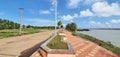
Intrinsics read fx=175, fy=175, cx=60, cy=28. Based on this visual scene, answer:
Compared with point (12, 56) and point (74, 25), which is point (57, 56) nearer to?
point (12, 56)

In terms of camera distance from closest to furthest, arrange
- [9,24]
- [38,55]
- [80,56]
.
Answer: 1. [38,55]
2. [80,56]
3. [9,24]

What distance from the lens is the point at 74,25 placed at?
84.9m

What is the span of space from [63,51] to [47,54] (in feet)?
2.72

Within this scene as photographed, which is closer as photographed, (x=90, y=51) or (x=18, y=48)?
(x=90, y=51)

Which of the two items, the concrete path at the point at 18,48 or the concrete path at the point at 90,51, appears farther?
the concrete path at the point at 18,48

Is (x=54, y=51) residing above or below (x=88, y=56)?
above

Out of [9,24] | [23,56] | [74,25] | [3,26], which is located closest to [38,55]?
[23,56]

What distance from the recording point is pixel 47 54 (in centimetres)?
892

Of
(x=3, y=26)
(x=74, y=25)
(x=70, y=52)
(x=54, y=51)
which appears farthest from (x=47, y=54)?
(x=3, y=26)

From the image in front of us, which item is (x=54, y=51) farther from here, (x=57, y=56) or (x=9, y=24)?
(x=9, y=24)

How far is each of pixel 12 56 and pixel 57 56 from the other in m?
4.02

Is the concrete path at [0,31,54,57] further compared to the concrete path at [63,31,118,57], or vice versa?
the concrete path at [0,31,54,57]

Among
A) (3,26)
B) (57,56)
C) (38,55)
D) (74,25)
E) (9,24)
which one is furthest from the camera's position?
(9,24)

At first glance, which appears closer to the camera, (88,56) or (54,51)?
(54,51)
